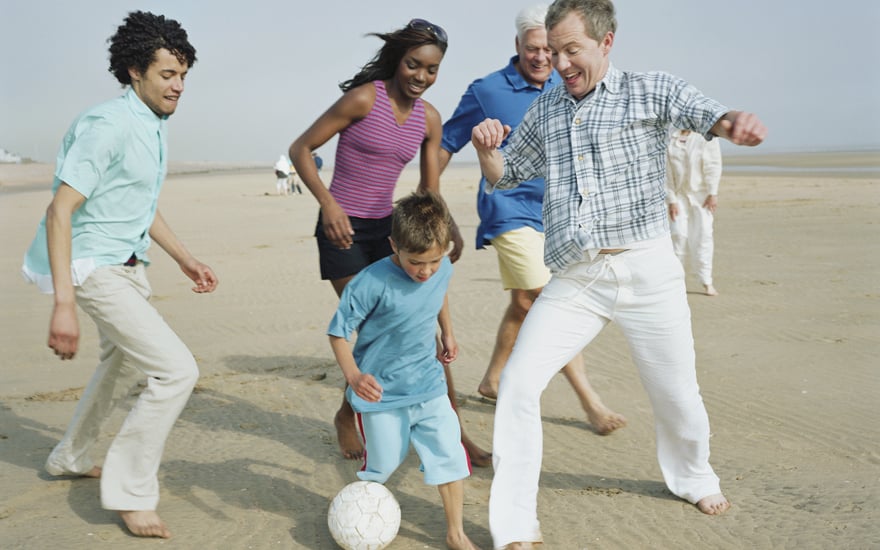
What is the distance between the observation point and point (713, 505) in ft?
13.7

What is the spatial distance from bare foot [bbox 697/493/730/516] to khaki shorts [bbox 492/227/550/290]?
1763 millimetres

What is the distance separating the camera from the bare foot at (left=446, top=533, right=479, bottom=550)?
3.78m

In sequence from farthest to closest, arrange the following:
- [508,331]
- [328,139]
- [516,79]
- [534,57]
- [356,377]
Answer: [508,331] → [516,79] → [534,57] → [328,139] → [356,377]

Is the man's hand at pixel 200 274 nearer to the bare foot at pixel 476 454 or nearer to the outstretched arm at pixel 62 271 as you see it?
the outstretched arm at pixel 62 271

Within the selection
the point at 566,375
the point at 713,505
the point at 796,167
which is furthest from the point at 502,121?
the point at 796,167

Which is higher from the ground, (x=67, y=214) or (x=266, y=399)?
(x=67, y=214)

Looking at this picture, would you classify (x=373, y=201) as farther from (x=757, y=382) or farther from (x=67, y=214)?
(x=757, y=382)

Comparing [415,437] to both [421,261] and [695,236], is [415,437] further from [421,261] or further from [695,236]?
[695,236]

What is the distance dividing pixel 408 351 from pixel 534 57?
2249 millimetres

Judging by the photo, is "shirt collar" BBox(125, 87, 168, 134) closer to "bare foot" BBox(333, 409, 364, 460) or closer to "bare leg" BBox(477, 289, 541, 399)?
"bare foot" BBox(333, 409, 364, 460)

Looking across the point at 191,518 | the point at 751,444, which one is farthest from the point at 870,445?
the point at 191,518

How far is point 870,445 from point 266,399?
402 cm

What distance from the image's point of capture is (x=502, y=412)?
3750 millimetres

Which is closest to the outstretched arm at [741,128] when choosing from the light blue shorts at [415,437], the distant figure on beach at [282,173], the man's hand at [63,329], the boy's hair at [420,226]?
the boy's hair at [420,226]
